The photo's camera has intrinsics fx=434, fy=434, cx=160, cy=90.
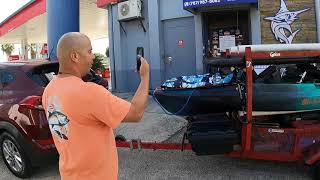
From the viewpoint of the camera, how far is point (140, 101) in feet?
7.60

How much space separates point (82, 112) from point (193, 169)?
143 inches

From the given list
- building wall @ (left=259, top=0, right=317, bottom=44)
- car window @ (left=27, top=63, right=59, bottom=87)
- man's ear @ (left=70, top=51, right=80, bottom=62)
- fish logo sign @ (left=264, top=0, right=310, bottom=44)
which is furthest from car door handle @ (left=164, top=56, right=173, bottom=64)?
man's ear @ (left=70, top=51, right=80, bottom=62)

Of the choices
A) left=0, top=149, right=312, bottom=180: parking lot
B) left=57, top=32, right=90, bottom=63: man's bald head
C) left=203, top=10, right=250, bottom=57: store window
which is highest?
left=203, top=10, right=250, bottom=57: store window

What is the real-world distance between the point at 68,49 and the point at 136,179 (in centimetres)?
341

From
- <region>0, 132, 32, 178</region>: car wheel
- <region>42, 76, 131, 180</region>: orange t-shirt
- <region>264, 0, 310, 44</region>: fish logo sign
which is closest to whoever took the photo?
<region>42, 76, 131, 180</region>: orange t-shirt

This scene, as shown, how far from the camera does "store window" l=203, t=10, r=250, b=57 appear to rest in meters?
12.1

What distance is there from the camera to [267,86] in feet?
16.0

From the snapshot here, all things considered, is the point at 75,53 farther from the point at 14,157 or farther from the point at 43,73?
the point at 14,157

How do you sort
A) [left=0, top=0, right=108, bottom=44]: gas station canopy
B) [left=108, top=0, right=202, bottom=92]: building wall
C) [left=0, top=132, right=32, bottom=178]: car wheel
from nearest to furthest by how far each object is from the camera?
[left=0, top=132, right=32, bottom=178]: car wheel < [left=108, top=0, right=202, bottom=92]: building wall < [left=0, top=0, right=108, bottom=44]: gas station canopy

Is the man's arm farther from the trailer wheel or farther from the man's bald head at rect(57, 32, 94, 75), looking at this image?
the trailer wheel

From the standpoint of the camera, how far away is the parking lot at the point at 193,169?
5.30m

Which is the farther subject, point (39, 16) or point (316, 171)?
point (39, 16)

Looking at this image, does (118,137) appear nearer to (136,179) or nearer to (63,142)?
(136,179)

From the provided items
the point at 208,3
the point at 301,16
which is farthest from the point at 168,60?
the point at 301,16
